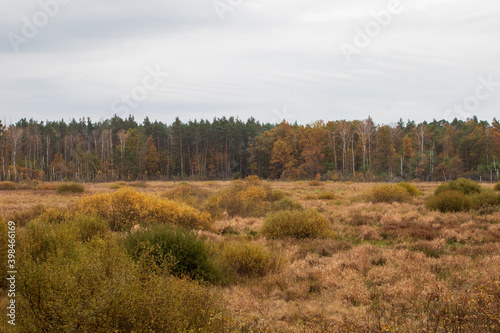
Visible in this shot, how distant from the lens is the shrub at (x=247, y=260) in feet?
24.6

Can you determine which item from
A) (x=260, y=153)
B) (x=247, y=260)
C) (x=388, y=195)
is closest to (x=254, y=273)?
(x=247, y=260)

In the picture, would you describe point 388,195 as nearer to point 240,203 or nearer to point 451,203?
point 451,203

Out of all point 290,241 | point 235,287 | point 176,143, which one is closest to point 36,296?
point 235,287

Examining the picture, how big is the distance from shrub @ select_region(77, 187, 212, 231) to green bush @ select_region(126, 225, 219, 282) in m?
4.55

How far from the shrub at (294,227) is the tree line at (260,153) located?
44.0 metres

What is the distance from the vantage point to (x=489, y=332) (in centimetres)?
394

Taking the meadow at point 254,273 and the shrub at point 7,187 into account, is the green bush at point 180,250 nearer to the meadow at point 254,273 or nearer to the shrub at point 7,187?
the meadow at point 254,273

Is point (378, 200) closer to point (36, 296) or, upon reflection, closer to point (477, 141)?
point (36, 296)

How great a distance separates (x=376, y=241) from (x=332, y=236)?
1.42m

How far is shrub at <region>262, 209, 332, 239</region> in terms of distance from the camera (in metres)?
11.5

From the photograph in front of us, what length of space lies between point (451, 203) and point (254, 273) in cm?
1313

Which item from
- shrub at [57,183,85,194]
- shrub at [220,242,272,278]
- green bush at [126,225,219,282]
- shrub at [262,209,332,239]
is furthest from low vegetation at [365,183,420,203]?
shrub at [57,183,85,194]

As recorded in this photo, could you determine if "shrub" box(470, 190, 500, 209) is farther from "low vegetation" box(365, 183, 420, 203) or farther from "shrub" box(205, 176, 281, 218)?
"shrub" box(205, 176, 281, 218)

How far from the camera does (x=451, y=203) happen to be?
16406 millimetres
